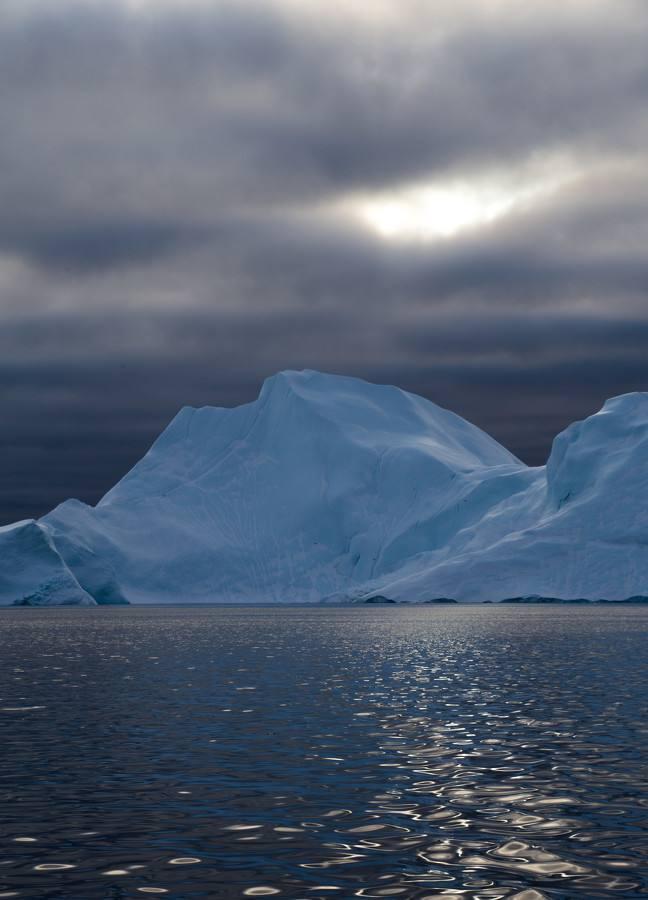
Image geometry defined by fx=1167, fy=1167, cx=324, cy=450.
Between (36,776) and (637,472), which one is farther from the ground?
(637,472)

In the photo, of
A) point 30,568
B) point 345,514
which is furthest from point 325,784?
point 345,514

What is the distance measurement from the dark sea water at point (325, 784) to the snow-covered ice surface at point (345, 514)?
8382 cm

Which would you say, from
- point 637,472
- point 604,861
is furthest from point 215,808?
point 637,472

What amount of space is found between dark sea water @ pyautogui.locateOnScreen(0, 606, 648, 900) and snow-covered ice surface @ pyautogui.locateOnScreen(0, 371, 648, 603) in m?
83.8

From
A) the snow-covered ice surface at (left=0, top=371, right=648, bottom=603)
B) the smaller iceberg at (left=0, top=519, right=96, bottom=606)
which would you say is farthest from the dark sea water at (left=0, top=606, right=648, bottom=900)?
the smaller iceberg at (left=0, top=519, right=96, bottom=606)

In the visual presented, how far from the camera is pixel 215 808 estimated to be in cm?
1459

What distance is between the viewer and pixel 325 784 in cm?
1625

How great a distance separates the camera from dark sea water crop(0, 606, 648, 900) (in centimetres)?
1130

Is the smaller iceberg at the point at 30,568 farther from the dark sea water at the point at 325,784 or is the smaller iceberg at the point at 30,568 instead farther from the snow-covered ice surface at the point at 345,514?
the dark sea water at the point at 325,784

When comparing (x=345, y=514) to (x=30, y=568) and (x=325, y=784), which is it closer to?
(x=30, y=568)

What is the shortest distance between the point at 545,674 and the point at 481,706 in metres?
9.20

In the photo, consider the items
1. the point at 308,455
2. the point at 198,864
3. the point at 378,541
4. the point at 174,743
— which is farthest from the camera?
the point at 308,455

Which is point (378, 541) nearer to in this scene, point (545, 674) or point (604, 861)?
point (545, 674)

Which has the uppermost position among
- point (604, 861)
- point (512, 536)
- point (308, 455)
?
point (308, 455)
